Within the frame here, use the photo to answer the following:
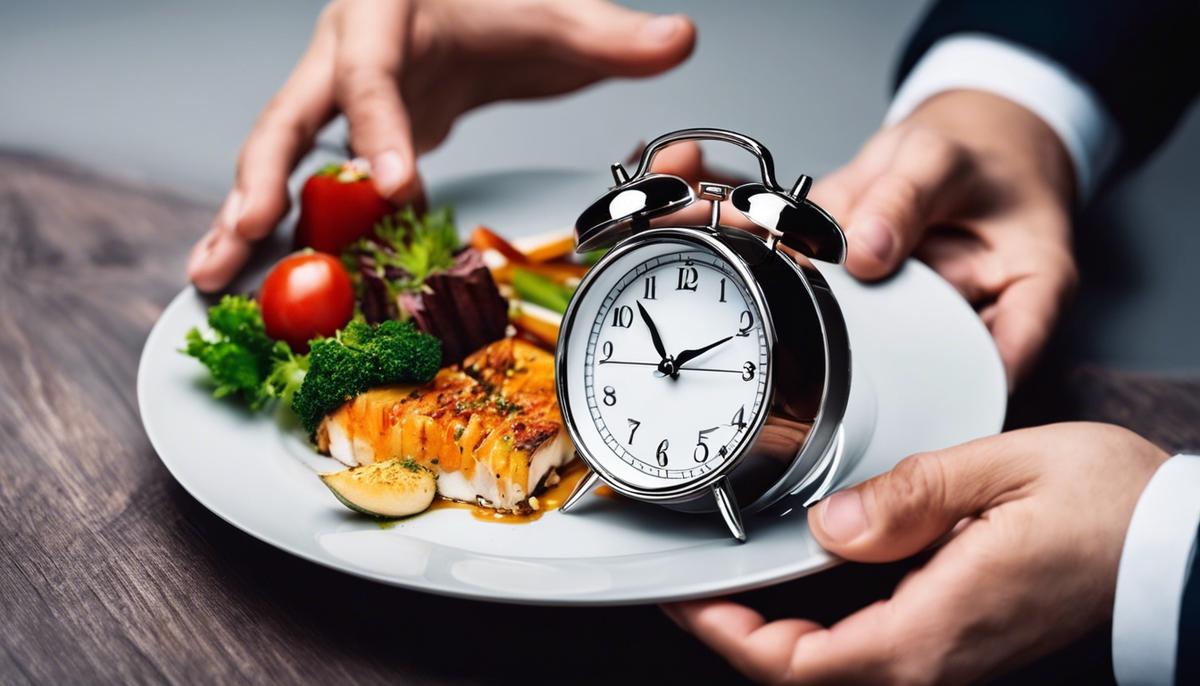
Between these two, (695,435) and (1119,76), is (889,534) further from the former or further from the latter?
(1119,76)

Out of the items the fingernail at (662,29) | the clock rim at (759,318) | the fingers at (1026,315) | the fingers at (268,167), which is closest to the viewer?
the clock rim at (759,318)

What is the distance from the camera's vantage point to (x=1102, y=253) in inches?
188

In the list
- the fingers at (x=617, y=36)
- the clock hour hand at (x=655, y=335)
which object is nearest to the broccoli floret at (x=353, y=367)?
the clock hour hand at (x=655, y=335)

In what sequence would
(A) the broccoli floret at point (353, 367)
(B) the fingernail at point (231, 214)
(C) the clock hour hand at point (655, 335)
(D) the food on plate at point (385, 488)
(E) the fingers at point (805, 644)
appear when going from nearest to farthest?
(E) the fingers at point (805, 644), (C) the clock hour hand at point (655, 335), (D) the food on plate at point (385, 488), (A) the broccoli floret at point (353, 367), (B) the fingernail at point (231, 214)

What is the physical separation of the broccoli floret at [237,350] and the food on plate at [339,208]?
1.83ft

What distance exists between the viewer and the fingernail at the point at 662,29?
12.7 feet

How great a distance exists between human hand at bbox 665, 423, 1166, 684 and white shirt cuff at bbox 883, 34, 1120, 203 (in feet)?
7.54

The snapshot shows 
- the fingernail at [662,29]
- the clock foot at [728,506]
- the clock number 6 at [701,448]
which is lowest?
the clock foot at [728,506]

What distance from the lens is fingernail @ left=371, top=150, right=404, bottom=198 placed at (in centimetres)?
347

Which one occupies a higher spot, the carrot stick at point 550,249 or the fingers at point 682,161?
the fingers at point 682,161

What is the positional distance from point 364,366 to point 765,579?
123 centimetres

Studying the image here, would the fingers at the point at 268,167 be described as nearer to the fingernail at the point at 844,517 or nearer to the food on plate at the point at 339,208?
the food on plate at the point at 339,208

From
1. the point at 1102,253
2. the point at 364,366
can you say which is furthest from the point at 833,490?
the point at 1102,253

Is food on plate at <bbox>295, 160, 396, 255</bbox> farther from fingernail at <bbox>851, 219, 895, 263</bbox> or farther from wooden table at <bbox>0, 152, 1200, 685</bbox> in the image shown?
fingernail at <bbox>851, 219, 895, 263</bbox>
